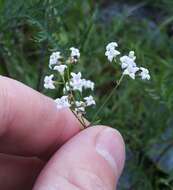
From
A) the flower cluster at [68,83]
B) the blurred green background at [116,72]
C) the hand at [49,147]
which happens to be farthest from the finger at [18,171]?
the flower cluster at [68,83]

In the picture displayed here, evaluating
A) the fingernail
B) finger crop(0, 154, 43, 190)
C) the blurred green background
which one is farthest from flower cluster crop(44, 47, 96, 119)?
finger crop(0, 154, 43, 190)

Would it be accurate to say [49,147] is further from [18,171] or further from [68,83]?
[68,83]

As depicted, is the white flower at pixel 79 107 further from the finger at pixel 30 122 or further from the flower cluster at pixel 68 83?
the finger at pixel 30 122

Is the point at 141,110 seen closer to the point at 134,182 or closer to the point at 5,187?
the point at 134,182

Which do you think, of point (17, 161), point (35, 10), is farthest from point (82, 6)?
Result: point (17, 161)

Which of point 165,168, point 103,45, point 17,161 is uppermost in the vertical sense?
point 103,45

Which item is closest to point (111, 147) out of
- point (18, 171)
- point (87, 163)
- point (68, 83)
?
point (87, 163)

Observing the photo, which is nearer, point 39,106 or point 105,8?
point 39,106
